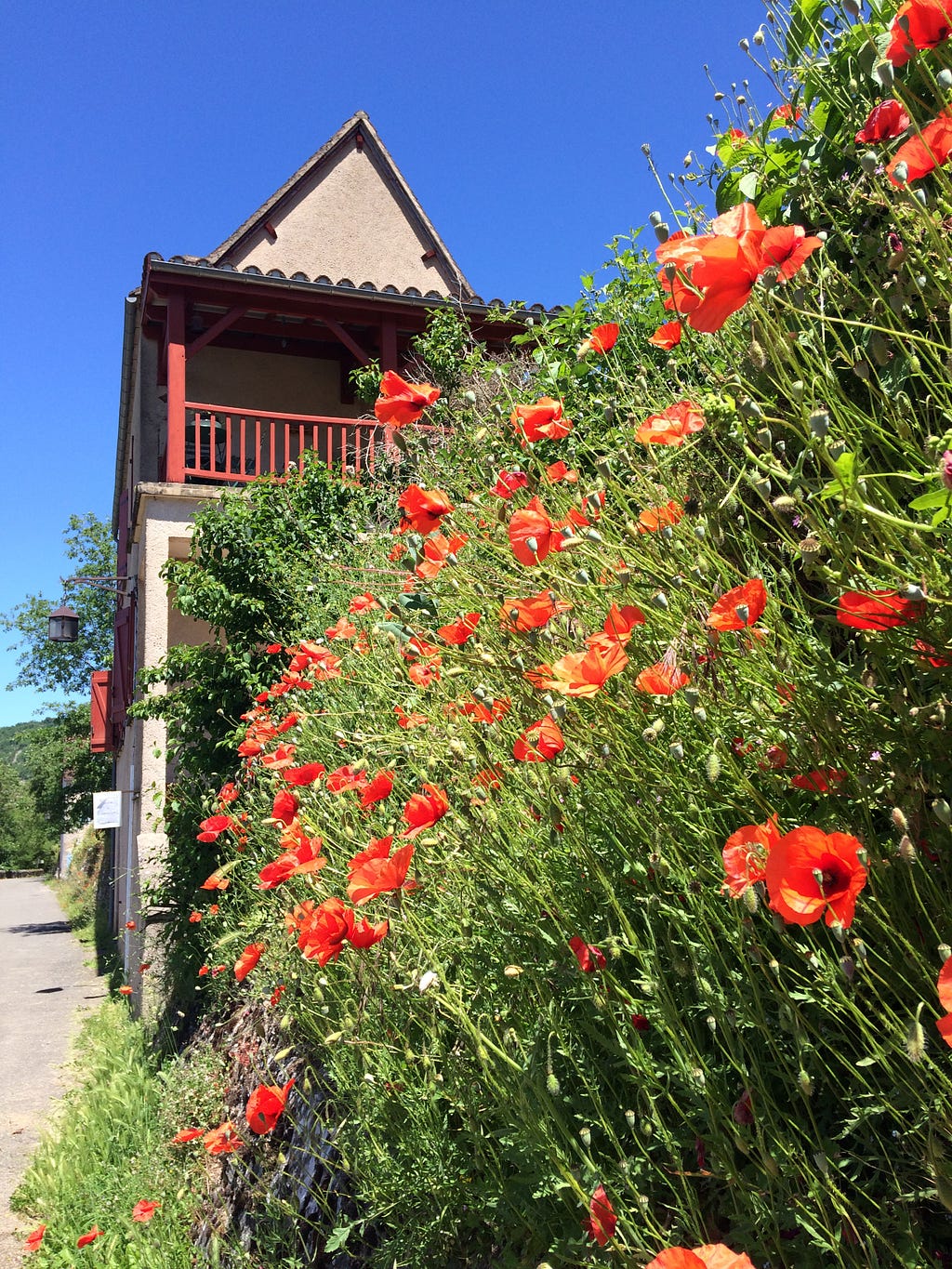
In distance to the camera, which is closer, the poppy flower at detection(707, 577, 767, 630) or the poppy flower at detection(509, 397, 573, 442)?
the poppy flower at detection(707, 577, 767, 630)

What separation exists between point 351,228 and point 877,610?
15.1m

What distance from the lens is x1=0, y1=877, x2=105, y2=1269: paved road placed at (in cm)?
595

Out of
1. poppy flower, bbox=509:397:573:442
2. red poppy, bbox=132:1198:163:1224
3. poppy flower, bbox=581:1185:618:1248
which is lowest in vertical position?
red poppy, bbox=132:1198:163:1224

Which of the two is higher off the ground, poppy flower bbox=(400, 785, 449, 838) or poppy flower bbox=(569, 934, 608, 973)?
poppy flower bbox=(400, 785, 449, 838)

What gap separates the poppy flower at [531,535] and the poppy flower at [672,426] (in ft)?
0.68

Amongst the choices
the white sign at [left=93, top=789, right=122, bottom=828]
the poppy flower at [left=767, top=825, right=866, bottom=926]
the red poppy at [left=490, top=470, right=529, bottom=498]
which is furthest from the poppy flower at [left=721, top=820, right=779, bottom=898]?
the white sign at [left=93, top=789, right=122, bottom=828]

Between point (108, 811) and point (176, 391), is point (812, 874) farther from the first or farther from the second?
point (108, 811)

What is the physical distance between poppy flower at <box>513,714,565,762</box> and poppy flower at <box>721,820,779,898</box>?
13.9 inches

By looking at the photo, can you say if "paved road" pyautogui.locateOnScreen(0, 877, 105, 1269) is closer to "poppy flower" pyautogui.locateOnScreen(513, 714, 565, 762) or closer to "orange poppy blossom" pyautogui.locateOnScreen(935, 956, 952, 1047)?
"poppy flower" pyautogui.locateOnScreen(513, 714, 565, 762)

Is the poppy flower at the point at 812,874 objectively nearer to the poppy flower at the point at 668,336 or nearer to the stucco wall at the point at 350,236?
the poppy flower at the point at 668,336

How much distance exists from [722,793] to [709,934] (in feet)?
0.72

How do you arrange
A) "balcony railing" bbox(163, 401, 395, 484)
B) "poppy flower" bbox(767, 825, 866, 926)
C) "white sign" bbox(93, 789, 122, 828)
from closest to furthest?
1. "poppy flower" bbox(767, 825, 866, 926)
2. "balcony railing" bbox(163, 401, 395, 484)
3. "white sign" bbox(93, 789, 122, 828)

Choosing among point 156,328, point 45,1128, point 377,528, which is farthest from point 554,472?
point 156,328

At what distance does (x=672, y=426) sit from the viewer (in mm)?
1585
